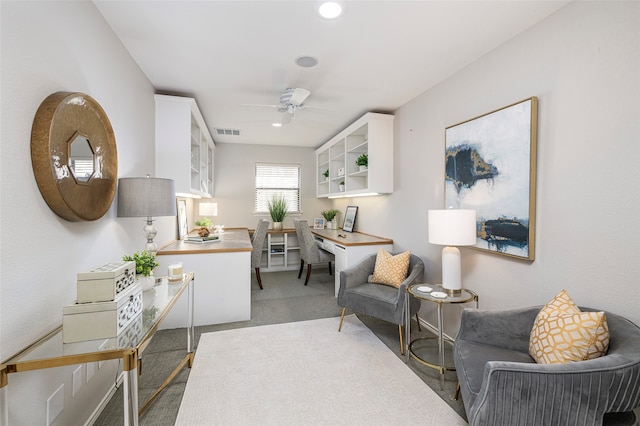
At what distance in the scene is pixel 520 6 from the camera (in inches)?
65.7

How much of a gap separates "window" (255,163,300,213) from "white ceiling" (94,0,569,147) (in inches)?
97.7

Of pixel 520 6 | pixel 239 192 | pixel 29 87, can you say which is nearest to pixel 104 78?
pixel 29 87

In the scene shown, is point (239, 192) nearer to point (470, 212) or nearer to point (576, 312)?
point (470, 212)

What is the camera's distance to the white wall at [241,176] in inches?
211

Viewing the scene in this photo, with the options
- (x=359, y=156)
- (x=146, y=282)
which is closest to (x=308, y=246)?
(x=359, y=156)

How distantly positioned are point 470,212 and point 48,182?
250 centimetres

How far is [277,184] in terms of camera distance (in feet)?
18.7

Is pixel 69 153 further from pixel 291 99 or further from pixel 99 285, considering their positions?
pixel 291 99

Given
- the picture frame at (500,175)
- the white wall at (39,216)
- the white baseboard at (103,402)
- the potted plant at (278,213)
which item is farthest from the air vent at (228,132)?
the white baseboard at (103,402)

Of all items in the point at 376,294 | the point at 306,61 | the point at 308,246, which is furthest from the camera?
the point at 308,246

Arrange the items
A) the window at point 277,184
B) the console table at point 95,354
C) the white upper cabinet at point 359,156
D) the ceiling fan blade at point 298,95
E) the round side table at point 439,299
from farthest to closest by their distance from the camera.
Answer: the window at point 277,184
the white upper cabinet at point 359,156
the ceiling fan blade at point 298,95
the round side table at point 439,299
the console table at point 95,354

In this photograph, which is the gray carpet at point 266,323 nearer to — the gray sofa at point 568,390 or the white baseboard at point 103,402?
the white baseboard at point 103,402

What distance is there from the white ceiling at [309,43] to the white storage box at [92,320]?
5.73 feet

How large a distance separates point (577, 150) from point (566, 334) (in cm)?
107
